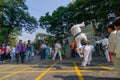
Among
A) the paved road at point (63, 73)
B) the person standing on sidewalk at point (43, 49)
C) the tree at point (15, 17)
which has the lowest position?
the paved road at point (63, 73)

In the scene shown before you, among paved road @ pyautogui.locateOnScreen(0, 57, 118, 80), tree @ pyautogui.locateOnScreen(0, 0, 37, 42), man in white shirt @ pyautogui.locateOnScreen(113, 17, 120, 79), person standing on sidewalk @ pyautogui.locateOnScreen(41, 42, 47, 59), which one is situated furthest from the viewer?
tree @ pyautogui.locateOnScreen(0, 0, 37, 42)

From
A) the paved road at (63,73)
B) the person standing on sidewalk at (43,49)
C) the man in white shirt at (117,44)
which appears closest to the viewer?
the man in white shirt at (117,44)

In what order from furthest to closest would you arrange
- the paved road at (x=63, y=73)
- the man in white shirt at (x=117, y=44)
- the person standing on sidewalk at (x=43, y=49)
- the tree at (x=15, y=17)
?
the tree at (x=15, y=17) < the person standing on sidewalk at (x=43, y=49) < the paved road at (x=63, y=73) < the man in white shirt at (x=117, y=44)

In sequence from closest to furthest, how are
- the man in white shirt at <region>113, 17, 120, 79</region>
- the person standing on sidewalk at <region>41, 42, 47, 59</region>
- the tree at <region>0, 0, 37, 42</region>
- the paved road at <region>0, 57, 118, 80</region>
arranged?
the man in white shirt at <region>113, 17, 120, 79</region> → the paved road at <region>0, 57, 118, 80</region> → the person standing on sidewalk at <region>41, 42, 47, 59</region> → the tree at <region>0, 0, 37, 42</region>

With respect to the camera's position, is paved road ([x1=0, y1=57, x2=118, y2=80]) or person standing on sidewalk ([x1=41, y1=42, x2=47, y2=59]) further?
person standing on sidewalk ([x1=41, y1=42, x2=47, y2=59])

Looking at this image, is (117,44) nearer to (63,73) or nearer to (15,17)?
(63,73)

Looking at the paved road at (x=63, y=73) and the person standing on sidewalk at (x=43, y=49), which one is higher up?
the person standing on sidewalk at (x=43, y=49)

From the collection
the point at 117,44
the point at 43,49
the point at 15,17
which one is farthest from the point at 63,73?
the point at 15,17

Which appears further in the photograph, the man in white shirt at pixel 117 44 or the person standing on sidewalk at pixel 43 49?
the person standing on sidewalk at pixel 43 49

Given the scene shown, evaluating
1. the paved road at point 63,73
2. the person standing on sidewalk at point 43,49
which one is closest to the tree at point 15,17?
the person standing on sidewalk at point 43,49

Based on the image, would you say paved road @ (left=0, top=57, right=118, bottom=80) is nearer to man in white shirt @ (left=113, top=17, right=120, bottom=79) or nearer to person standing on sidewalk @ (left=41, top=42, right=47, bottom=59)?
man in white shirt @ (left=113, top=17, right=120, bottom=79)

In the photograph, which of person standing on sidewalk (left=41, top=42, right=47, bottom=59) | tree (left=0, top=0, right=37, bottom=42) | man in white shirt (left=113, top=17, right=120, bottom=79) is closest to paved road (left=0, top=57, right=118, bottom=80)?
man in white shirt (left=113, top=17, right=120, bottom=79)

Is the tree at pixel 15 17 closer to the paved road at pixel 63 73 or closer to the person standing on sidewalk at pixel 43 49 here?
the person standing on sidewalk at pixel 43 49

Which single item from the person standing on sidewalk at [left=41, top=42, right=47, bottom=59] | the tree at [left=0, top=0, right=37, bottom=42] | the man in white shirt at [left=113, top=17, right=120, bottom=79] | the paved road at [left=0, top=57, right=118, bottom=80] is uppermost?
the tree at [left=0, top=0, right=37, bottom=42]
